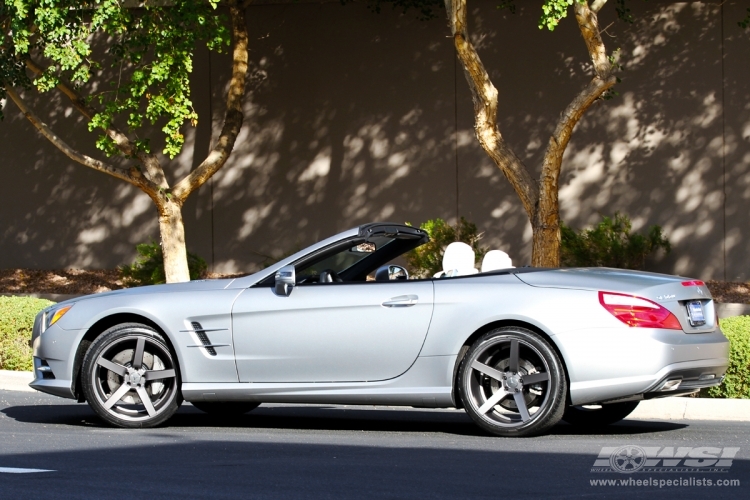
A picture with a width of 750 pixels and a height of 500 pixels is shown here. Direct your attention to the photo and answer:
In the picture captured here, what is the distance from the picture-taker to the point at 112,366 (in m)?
8.19

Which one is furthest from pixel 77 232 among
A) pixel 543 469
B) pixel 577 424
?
pixel 543 469

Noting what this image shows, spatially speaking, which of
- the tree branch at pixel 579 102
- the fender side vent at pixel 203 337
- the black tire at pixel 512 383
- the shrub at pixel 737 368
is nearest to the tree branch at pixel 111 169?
the tree branch at pixel 579 102

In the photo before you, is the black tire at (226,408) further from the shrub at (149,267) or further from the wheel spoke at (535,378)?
the shrub at (149,267)

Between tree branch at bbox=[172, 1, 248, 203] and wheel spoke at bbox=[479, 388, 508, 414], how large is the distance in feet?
34.1

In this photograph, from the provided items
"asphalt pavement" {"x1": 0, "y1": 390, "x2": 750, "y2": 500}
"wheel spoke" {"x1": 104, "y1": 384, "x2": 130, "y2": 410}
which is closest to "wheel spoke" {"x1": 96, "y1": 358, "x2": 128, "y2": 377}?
"wheel spoke" {"x1": 104, "y1": 384, "x2": 130, "y2": 410}

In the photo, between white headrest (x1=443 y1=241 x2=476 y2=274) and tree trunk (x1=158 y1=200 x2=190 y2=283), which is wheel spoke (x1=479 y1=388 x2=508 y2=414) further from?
tree trunk (x1=158 y1=200 x2=190 y2=283)

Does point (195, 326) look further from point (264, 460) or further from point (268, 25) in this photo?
point (268, 25)

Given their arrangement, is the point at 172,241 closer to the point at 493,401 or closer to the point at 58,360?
the point at 58,360

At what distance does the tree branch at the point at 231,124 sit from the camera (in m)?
17.3

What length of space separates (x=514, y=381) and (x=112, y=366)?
2893 millimetres

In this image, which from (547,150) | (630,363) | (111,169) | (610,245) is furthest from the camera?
(610,245)

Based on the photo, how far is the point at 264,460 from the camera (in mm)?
6758

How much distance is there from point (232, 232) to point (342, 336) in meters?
13.1

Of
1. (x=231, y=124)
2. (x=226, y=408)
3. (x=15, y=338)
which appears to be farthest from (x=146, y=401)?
(x=231, y=124)
